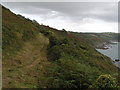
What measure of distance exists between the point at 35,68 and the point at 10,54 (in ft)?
12.7

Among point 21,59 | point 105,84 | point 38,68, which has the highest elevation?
point 21,59

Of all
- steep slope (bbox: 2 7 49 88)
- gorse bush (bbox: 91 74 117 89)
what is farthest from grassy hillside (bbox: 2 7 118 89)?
gorse bush (bbox: 91 74 117 89)

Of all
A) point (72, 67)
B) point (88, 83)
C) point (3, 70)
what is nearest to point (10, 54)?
point (3, 70)

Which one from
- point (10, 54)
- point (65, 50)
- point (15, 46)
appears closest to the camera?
point (10, 54)

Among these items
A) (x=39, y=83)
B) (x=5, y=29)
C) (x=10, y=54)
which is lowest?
(x=39, y=83)

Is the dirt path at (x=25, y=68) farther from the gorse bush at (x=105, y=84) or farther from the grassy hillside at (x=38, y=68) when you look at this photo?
the gorse bush at (x=105, y=84)

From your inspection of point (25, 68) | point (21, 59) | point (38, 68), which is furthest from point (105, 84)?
point (21, 59)

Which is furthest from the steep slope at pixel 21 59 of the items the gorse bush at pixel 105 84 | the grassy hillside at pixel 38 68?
the gorse bush at pixel 105 84

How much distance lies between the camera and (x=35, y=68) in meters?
20.2

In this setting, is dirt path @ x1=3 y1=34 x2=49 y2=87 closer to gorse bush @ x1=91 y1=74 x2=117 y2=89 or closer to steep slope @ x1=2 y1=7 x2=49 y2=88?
steep slope @ x1=2 y1=7 x2=49 y2=88

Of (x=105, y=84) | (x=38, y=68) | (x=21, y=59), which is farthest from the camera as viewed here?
(x=21, y=59)

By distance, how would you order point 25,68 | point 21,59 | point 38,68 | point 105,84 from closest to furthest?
point 105,84 → point 25,68 → point 38,68 → point 21,59

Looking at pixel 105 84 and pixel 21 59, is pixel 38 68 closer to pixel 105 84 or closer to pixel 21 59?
pixel 21 59

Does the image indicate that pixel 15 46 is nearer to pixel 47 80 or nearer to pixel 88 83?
pixel 47 80
